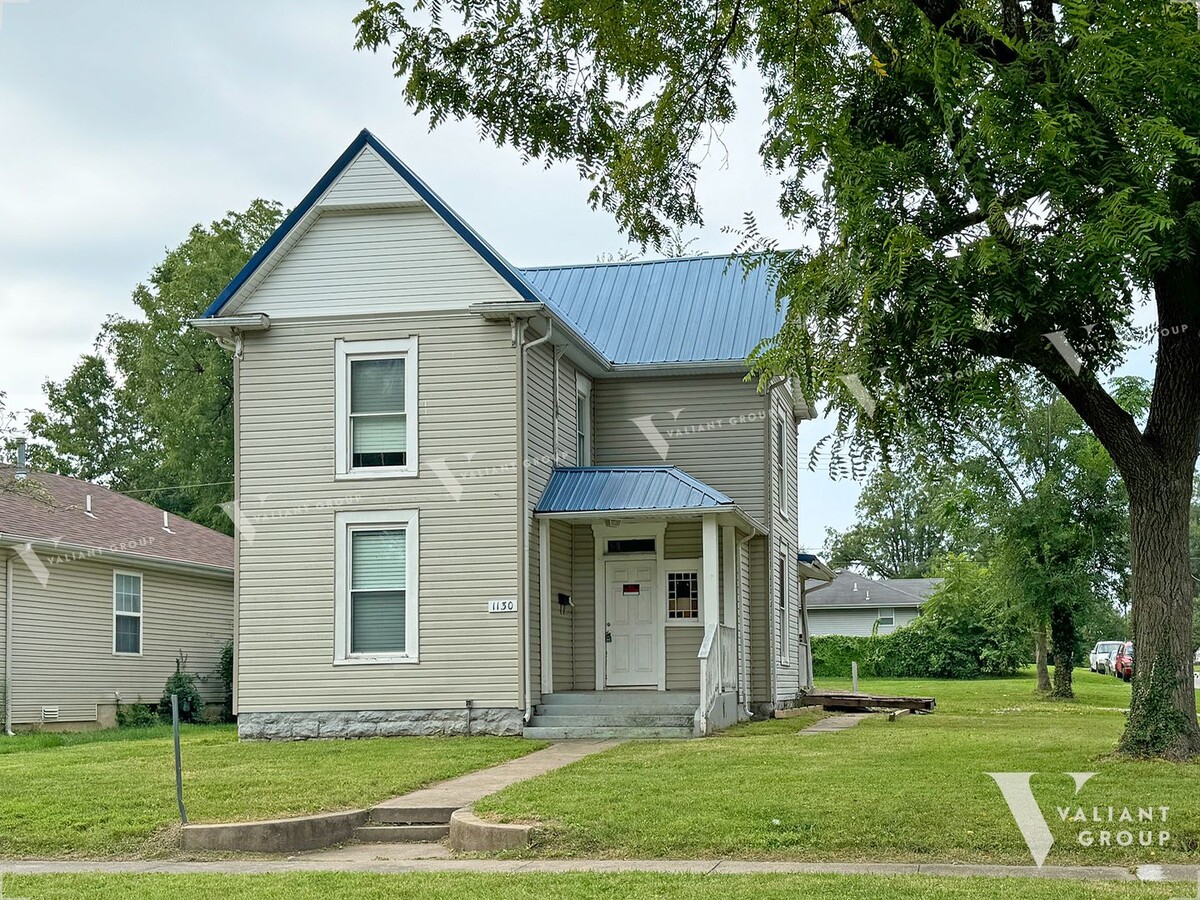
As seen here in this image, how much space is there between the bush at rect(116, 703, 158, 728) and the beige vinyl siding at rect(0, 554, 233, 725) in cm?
20

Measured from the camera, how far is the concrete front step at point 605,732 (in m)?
18.4

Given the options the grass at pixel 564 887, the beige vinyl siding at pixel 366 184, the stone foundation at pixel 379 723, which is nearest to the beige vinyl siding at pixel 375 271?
the beige vinyl siding at pixel 366 184

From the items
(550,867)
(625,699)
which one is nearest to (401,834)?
(550,867)

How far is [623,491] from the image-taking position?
66.8ft

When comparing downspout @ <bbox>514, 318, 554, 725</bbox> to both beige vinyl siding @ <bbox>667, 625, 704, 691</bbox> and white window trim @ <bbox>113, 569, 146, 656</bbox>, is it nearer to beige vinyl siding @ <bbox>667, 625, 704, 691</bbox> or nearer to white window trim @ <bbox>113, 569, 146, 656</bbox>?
beige vinyl siding @ <bbox>667, 625, 704, 691</bbox>

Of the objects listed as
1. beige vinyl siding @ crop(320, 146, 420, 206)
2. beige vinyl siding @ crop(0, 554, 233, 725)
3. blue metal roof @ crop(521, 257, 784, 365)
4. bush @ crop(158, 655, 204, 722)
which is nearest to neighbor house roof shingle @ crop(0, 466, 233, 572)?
beige vinyl siding @ crop(0, 554, 233, 725)

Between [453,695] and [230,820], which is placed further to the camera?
[453,695]

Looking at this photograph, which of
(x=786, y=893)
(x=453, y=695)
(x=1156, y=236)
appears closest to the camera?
(x=786, y=893)

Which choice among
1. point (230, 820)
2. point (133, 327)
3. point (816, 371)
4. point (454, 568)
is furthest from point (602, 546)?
point (133, 327)

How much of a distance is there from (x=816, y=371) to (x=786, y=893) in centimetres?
615

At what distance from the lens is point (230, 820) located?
472 inches

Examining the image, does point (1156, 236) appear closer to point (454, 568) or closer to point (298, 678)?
point (454, 568)

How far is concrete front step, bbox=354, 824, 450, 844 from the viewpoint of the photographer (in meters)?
12.0

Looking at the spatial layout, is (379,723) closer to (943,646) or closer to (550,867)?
(550,867)
